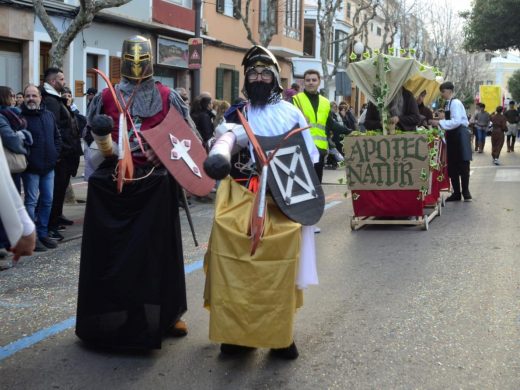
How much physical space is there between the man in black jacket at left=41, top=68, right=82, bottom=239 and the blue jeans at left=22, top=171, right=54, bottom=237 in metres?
0.47

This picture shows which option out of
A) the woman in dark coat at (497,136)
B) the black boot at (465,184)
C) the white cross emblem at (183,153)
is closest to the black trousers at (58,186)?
the white cross emblem at (183,153)

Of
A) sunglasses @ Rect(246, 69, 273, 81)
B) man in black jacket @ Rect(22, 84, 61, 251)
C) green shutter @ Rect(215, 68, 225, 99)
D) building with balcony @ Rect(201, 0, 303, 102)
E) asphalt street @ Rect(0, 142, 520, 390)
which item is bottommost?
asphalt street @ Rect(0, 142, 520, 390)

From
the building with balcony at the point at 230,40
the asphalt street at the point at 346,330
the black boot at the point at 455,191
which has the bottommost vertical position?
the asphalt street at the point at 346,330

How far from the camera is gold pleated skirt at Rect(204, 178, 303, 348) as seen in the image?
4.20 m

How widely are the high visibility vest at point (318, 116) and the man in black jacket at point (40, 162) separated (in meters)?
2.81

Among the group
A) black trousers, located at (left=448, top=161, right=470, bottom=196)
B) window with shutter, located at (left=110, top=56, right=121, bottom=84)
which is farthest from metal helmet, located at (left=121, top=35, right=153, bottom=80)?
window with shutter, located at (left=110, top=56, right=121, bottom=84)

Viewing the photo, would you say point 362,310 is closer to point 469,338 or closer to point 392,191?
point 469,338

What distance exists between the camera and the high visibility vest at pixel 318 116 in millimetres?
8719

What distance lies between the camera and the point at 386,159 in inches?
351

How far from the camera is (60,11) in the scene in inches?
714

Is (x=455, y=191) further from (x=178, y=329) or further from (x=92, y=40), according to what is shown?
(x=92, y=40)

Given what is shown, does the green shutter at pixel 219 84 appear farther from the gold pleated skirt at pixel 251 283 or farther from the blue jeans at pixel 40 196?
the gold pleated skirt at pixel 251 283

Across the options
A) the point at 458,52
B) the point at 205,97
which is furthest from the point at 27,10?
the point at 458,52

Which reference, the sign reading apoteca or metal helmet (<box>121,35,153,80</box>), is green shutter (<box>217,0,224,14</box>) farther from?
metal helmet (<box>121,35,153,80</box>)
